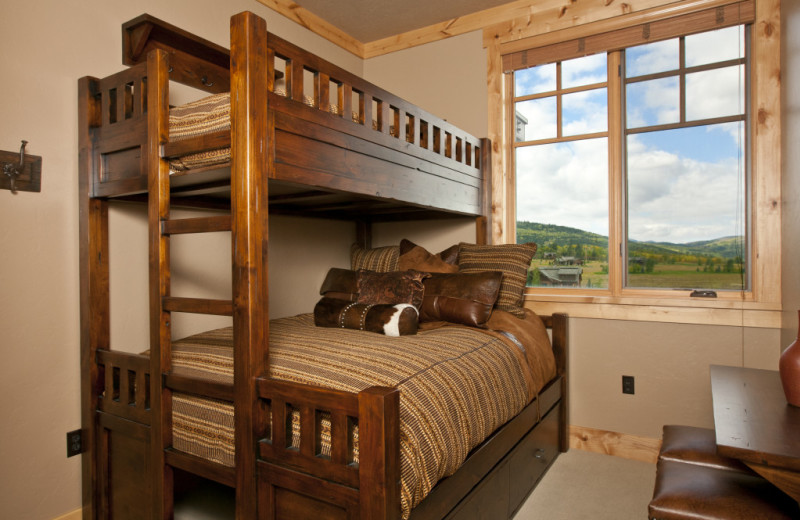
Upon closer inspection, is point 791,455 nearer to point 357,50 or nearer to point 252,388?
point 252,388

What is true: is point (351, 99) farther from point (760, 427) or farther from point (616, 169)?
point (616, 169)

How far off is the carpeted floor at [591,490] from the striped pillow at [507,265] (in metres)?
0.84

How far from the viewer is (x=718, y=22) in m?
2.47

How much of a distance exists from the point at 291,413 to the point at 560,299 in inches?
76.9

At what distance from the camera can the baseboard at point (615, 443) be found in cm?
261

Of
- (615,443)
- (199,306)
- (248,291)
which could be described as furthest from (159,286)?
(615,443)

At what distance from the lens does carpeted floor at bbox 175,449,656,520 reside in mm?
1992

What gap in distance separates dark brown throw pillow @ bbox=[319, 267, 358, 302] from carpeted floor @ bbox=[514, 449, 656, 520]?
1.33 m

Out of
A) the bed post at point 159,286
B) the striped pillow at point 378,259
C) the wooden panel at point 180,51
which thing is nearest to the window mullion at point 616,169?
the striped pillow at point 378,259

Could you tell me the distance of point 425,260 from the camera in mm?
2803

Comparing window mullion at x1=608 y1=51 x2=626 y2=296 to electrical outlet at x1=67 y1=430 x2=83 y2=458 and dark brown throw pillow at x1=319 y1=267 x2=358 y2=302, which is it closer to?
dark brown throw pillow at x1=319 y1=267 x2=358 y2=302

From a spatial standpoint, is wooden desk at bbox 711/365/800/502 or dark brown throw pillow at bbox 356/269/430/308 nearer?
wooden desk at bbox 711/365/800/502

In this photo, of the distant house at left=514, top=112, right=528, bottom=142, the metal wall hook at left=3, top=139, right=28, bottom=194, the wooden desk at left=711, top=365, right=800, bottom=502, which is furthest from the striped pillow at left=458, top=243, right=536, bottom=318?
the metal wall hook at left=3, top=139, right=28, bottom=194

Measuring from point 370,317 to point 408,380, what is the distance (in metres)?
0.75
